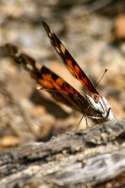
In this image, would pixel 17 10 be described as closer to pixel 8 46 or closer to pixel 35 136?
pixel 35 136

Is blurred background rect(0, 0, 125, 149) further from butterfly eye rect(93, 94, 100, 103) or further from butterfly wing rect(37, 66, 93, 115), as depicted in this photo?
butterfly eye rect(93, 94, 100, 103)

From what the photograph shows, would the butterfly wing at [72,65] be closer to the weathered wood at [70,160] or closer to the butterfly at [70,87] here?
the butterfly at [70,87]

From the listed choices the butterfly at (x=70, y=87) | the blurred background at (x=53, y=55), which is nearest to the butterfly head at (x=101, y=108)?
the butterfly at (x=70, y=87)

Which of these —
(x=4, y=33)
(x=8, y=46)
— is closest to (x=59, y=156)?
(x=8, y=46)

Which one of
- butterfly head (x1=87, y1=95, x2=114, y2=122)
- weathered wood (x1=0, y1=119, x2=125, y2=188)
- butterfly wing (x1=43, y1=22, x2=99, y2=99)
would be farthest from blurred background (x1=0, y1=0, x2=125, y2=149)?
weathered wood (x1=0, y1=119, x2=125, y2=188)

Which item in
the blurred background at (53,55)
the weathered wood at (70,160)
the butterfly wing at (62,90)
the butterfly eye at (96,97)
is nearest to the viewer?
the weathered wood at (70,160)

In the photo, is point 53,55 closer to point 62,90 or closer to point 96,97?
point 62,90
